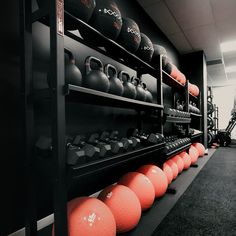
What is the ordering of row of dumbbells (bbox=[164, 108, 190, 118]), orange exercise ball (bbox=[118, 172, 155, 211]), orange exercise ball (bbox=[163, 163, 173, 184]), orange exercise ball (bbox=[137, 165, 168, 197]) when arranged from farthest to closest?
row of dumbbells (bbox=[164, 108, 190, 118]) → orange exercise ball (bbox=[163, 163, 173, 184]) → orange exercise ball (bbox=[137, 165, 168, 197]) → orange exercise ball (bbox=[118, 172, 155, 211])

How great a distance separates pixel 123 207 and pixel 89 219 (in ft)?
1.10

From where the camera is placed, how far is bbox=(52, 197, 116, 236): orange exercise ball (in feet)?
3.36

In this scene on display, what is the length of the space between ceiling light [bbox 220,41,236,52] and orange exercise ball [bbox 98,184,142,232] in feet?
15.1

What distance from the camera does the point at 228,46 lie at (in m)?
4.71

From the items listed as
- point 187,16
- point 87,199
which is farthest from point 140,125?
point 187,16

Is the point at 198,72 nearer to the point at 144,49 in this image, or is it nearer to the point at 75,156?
the point at 144,49

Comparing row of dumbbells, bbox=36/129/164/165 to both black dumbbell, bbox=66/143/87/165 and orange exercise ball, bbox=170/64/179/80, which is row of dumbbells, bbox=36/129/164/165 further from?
orange exercise ball, bbox=170/64/179/80

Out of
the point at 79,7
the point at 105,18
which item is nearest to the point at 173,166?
the point at 105,18

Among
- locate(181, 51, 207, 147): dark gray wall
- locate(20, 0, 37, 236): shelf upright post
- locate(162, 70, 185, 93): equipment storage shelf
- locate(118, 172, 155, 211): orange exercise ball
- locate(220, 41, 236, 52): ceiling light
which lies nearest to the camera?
locate(20, 0, 37, 236): shelf upright post

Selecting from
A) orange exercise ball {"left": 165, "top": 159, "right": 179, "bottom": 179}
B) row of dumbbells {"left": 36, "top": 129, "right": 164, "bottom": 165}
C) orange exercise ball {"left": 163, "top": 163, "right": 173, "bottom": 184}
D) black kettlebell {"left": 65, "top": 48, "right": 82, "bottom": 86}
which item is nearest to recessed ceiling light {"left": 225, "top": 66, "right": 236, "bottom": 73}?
orange exercise ball {"left": 165, "top": 159, "right": 179, "bottom": 179}

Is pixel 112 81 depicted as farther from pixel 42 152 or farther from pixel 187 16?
pixel 187 16

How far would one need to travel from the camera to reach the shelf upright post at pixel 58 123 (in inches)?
38.1

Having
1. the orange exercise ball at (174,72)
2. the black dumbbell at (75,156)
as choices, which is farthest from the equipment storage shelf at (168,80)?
the black dumbbell at (75,156)

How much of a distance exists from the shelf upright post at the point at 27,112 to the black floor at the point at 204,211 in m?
0.85
